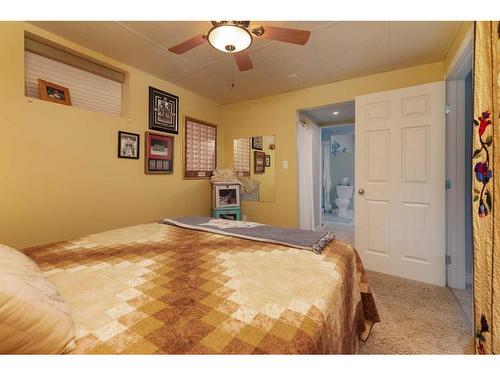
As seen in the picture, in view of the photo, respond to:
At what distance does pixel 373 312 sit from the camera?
4.97ft

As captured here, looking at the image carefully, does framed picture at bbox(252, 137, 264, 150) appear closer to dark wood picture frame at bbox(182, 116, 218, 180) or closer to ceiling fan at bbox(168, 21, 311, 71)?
dark wood picture frame at bbox(182, 116, 218, 180)

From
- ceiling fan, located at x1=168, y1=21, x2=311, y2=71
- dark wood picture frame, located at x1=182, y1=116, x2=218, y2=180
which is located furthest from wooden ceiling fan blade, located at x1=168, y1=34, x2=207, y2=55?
dark wood picture frame, located at x1=182, y1=116, x2=218, y2=180

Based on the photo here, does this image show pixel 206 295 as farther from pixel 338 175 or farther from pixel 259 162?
pixel 338 175

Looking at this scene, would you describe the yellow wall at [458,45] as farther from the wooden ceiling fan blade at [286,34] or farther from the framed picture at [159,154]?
the framed picture at [159,154]

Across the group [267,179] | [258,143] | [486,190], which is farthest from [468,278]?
[258,143]

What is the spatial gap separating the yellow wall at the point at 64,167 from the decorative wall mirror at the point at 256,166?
129 centimetres

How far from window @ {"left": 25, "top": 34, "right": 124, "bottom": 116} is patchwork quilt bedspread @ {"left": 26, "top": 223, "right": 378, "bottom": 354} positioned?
1.73 metres

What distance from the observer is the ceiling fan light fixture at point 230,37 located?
1486 millimetres

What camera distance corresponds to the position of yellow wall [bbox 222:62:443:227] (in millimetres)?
2782

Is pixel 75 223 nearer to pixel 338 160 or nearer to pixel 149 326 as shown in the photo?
pixel 149 326
